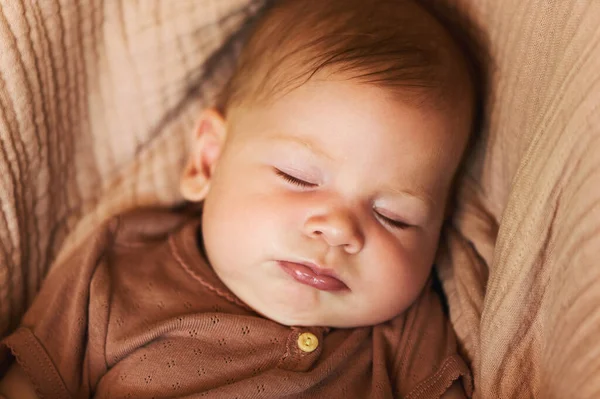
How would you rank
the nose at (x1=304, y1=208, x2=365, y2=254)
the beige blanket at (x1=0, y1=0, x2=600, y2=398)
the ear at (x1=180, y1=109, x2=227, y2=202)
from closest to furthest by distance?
the beige blanket at (x1=0, y1=0, x2=600, y2=398), the nose at (x1=304, y1=208, x2=365, y2=254), the ear at (x1=180, y1=109, x2=227, y2=202)

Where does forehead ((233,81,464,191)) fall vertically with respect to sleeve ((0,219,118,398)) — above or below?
above

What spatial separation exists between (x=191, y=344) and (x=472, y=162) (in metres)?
0.56

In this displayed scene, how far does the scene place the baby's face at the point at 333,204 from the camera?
1018 mm

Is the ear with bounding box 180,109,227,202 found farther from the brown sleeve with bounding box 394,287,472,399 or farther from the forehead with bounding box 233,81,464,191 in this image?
the brown sleeve with bounding box 394,287,472,399

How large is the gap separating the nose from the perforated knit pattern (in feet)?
0.55

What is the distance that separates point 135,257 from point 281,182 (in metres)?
0.33

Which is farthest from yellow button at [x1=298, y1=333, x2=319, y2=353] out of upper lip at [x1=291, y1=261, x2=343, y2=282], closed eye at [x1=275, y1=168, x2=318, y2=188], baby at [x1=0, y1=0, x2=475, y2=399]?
closed eye at [x1=275, y1=168, x2=318, y2=188]

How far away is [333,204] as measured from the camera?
101 centimetres

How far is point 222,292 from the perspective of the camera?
44.8 inches

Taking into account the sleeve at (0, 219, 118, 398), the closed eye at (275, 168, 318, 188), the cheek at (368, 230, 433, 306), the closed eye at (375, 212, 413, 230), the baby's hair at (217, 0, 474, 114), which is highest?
the baby's hair at (217, 0, 474, 114)

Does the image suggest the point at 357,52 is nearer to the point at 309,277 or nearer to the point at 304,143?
the point at 304,143

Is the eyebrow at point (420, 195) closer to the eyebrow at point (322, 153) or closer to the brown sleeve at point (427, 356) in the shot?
the eyebrow at point (322, 153)

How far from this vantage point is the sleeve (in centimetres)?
107

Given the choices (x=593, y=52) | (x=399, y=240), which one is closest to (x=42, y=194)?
(x=399, y=240)
